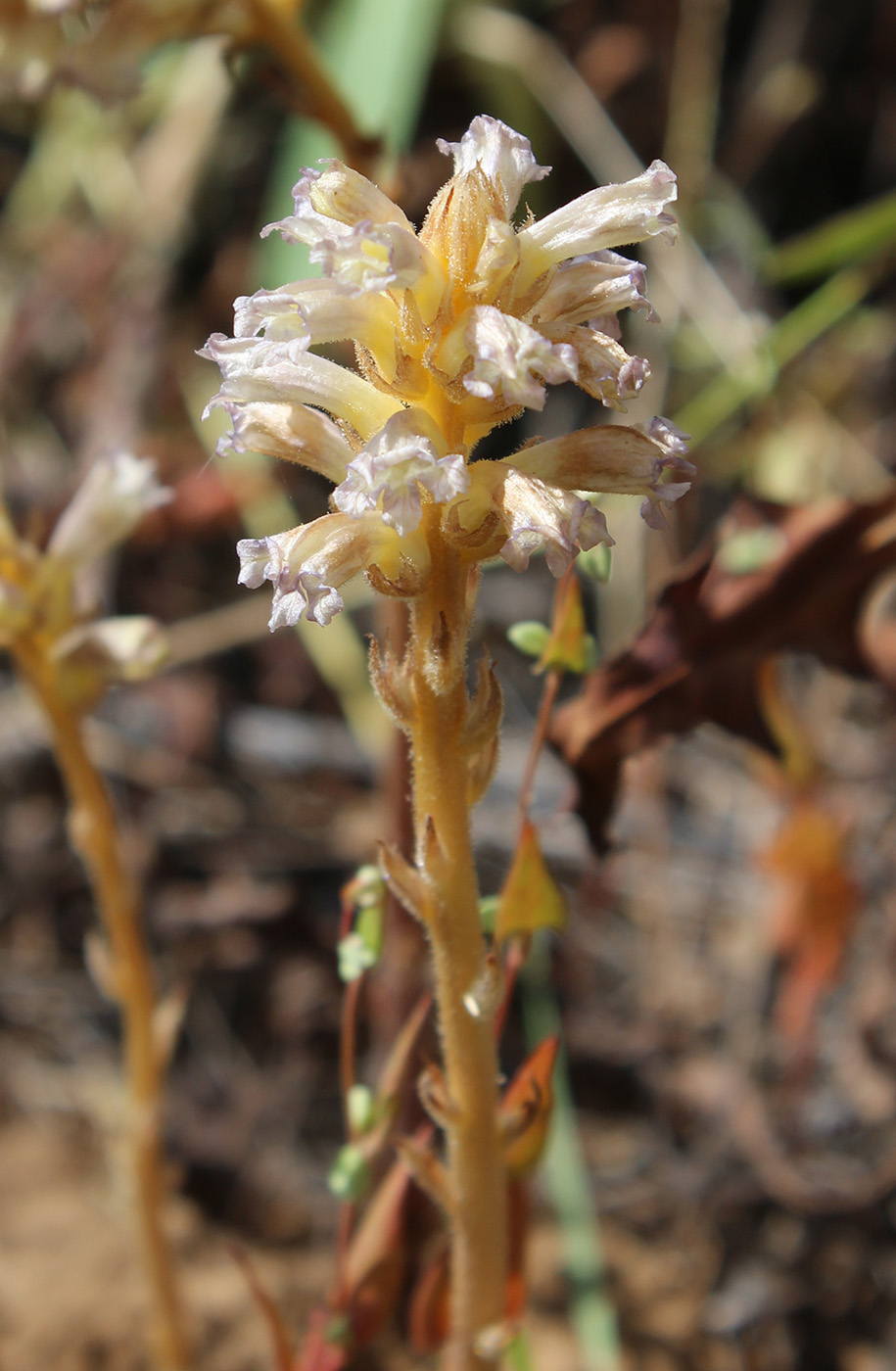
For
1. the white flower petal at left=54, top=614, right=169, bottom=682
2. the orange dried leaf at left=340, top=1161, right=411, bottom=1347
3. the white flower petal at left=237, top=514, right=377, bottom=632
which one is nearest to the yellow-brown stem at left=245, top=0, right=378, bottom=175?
the white flower petal at left=54, top=614, right=169, bottom=682

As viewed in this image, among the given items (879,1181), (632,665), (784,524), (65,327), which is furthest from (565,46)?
(879,1181)

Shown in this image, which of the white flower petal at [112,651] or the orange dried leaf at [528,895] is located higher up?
the white flower petal at [112,651]

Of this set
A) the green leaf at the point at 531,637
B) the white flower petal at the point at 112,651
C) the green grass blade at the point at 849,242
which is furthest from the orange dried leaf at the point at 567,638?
the green grass blade at the point at 849,242

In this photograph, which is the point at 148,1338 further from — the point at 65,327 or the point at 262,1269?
the point at 65,327

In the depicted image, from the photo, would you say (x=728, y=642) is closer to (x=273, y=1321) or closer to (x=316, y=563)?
(x=316, y=563)

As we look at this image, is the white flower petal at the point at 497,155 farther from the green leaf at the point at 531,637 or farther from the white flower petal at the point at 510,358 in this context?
the green leaf at the point at 531,637

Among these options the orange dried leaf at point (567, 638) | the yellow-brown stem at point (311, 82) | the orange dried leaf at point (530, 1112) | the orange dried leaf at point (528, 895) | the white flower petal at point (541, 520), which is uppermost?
the yellow-brown stem at point (311, 82)

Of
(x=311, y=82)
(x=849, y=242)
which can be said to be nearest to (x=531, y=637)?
(x=311, y=82)
